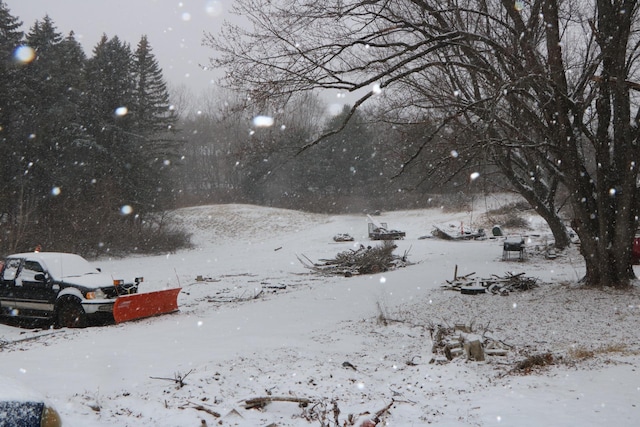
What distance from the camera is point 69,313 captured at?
11141 millimetres

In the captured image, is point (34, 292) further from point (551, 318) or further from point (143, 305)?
point (551, 318)

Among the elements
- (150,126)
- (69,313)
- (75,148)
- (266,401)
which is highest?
(150,126)

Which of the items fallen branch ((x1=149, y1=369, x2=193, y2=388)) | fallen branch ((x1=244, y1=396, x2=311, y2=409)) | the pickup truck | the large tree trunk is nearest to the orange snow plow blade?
the pickup truck

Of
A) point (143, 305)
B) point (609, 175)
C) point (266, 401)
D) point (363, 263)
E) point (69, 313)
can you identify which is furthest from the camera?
point (363, 263)

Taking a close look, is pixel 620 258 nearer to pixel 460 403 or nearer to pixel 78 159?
pixel 460 403

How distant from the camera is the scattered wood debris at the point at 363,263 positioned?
73.7 ft

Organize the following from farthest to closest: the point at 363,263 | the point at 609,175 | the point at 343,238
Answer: the point at 343,238 → the point at 363,263 → the point at 609,175

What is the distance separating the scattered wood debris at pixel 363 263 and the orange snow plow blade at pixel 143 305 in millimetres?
10401

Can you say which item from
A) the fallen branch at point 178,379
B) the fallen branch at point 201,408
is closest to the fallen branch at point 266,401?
the fallen branch at point 201,408

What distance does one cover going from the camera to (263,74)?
11.8 m

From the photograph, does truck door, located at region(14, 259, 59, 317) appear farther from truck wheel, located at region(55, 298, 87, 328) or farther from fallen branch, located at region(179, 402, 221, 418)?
fallen branch, located at region(179, 402, 221, 418)

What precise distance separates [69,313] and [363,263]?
14.0m

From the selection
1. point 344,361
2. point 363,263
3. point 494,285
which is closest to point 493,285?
point 494,285

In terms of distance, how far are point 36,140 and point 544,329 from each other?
30.8 m
